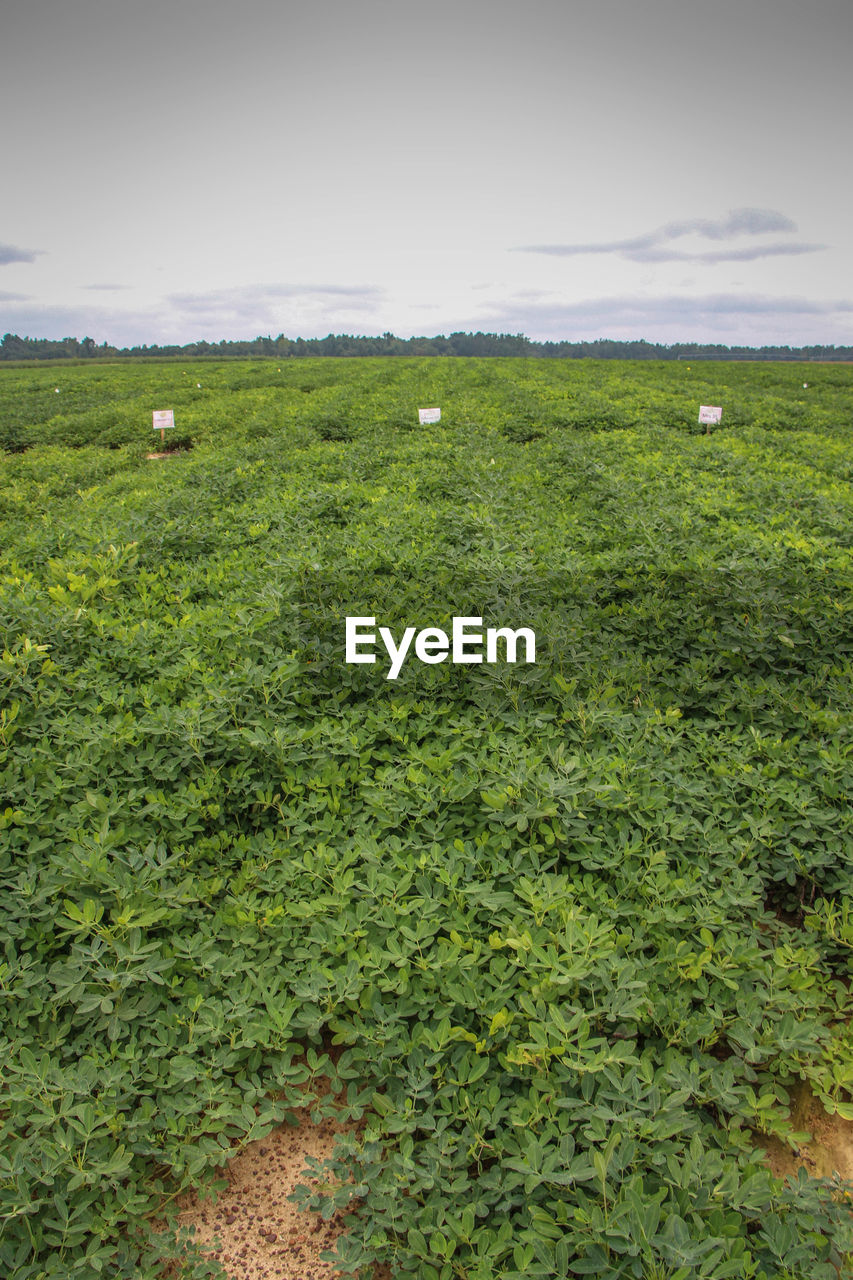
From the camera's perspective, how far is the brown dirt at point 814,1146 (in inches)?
80.8

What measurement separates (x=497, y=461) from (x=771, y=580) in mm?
5224

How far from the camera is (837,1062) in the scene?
2.14 metres

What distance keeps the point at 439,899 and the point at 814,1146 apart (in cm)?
138

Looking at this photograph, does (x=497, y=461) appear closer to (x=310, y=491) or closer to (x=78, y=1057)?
(x=310, y=491)

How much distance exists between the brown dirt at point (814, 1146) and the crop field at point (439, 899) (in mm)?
104

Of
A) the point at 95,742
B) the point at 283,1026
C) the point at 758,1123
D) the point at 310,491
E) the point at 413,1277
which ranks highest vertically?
the point at 310,491

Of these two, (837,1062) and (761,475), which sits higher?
(761,475)

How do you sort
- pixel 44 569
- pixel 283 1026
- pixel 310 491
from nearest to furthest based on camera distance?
pixel 283 1026 < pixel 44 569 < pixel 310 491

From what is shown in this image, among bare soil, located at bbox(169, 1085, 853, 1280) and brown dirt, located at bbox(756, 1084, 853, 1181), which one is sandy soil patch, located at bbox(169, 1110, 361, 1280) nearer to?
bare soil, located at bbox(169, 1085, 853, 1280)

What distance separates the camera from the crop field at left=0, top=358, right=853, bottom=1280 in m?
1.79

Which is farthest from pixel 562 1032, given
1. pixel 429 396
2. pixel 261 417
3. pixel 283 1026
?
pixel 429 396

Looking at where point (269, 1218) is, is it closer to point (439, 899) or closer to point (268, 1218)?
point (268, 1218)

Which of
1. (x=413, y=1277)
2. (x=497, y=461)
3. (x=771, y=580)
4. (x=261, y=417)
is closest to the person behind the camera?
(x=413, y=1277)

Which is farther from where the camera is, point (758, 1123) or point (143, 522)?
point (143, 522)
